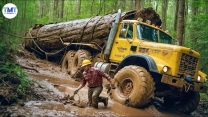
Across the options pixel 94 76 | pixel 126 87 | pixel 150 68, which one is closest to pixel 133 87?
pixel 126 87

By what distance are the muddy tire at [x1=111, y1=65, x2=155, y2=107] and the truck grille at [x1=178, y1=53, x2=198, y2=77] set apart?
3.08 ft

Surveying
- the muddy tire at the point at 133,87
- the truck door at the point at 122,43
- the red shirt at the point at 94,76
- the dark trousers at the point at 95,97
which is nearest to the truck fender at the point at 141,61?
the muddy tire at the point at 133,87

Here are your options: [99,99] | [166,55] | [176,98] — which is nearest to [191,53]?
[166,55]

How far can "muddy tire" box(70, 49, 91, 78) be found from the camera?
9.48 meters

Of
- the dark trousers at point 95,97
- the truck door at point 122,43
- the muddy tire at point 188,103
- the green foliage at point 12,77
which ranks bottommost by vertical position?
the muddy tire at point 188,103

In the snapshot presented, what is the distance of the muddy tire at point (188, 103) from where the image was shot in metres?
6.60

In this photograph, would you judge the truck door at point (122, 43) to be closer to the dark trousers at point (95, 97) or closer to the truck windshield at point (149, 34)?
the truck windshield at point (149, 34)

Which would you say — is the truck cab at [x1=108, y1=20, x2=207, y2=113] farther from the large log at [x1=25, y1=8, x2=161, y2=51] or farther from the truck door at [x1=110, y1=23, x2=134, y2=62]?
the large log at [x1=25, y1=8, x2=161, y2=51]

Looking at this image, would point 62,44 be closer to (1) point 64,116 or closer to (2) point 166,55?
(2) point 166,55

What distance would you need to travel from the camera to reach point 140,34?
734 cm

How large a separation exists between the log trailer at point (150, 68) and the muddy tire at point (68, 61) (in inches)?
105

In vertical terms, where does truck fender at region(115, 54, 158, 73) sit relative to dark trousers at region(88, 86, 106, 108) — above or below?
above

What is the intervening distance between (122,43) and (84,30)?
328cm

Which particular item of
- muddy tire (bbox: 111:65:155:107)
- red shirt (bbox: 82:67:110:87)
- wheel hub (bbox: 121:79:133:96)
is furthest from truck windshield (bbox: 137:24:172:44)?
red shirt (bbox: 82:67:110:87)
